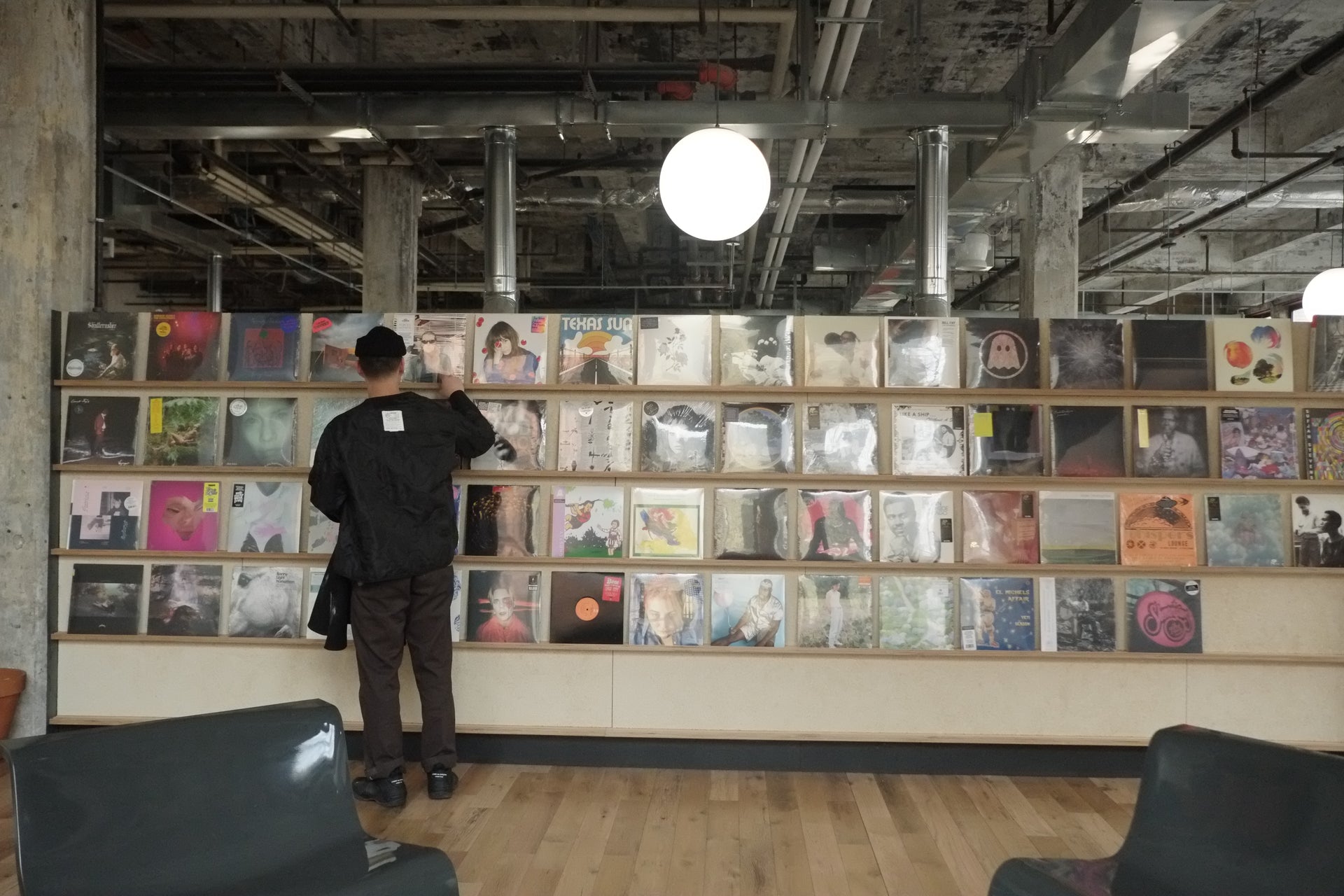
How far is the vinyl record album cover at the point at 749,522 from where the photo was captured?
4062mm

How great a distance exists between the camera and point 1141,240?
9.96m

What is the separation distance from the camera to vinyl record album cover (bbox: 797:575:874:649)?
158 inches

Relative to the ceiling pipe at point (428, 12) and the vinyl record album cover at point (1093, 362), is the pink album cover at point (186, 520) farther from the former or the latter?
the vinyl record album cover at point (1093, 362)

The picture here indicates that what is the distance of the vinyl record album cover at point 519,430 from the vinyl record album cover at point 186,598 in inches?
50.9

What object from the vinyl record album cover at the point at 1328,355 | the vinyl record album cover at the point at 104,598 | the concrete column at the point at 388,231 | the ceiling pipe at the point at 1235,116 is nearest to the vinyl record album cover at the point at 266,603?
the vinyl record album cover at the point at 104,598

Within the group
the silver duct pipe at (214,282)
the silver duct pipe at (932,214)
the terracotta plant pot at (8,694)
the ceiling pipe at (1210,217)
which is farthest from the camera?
the silver duct pipe at (214,282)

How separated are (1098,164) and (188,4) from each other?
738 centimetres

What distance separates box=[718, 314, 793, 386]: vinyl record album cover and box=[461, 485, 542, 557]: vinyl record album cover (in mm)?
1022

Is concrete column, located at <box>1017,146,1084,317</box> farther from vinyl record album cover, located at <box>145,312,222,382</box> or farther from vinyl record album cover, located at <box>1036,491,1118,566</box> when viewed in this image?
vinyl record album cover, located at <box>145,312,222,382</box>

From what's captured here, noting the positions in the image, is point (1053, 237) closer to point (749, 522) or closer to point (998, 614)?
point (998, 614)

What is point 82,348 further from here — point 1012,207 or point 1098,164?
point 1098,164

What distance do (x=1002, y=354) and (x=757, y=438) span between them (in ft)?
3.64

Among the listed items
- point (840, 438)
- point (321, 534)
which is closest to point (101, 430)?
point (321, 534)

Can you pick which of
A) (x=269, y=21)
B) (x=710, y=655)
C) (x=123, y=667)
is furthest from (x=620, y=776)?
(x=269, y=21)
